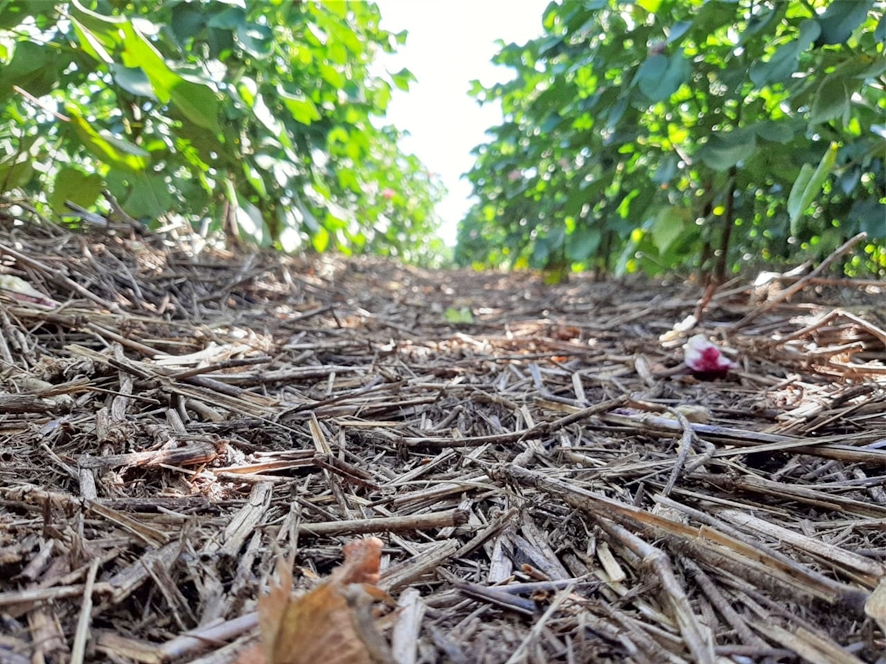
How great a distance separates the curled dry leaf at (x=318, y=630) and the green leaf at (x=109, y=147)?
4.28 feet

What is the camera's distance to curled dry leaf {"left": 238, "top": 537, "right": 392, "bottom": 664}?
1.32ft

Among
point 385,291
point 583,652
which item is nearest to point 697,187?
point 385,291

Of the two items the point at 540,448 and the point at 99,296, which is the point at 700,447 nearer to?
the point at 540,448

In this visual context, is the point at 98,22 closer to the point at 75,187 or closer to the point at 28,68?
the point at 28,68

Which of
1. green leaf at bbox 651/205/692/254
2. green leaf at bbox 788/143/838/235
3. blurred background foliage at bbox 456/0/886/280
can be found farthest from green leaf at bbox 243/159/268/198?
green leaf at bbox 788/143/838/235

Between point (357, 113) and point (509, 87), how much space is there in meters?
0.79

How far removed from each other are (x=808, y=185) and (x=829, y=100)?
0.21m

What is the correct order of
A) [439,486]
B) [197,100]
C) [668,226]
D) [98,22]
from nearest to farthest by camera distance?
[439,486], [98,22], [197,100], [668,226]

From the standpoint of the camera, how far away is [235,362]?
43.9 inches

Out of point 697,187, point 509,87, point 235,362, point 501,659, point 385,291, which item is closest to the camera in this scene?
point 501,659

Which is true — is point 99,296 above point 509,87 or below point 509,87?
below

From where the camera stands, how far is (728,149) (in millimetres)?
1543

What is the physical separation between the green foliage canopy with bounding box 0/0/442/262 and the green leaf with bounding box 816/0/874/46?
1.46 m

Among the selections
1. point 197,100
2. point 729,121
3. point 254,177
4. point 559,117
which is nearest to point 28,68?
point 197,100
